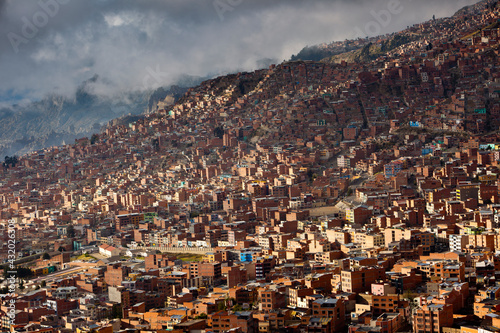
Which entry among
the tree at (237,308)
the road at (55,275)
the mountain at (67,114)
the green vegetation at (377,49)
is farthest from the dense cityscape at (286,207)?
the mountain at (67,114)

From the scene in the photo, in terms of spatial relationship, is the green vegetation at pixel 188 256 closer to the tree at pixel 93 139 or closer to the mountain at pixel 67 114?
the tree at pixel 93 139

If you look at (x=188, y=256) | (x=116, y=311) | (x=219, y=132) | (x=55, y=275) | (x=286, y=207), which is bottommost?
(x=116, y=311)

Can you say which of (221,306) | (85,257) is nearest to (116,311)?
(221,306)

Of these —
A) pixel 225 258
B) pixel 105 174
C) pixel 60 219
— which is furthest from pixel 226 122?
pixel 225 258

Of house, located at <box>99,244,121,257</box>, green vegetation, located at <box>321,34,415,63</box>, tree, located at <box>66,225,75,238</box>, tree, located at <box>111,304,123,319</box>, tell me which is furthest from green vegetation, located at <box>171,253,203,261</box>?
green vegetation, located at <box>321,34,415,63</box>

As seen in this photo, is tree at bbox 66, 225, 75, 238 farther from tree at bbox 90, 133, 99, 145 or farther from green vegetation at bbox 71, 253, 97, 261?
tree at bbox 90, 133, 99, 145

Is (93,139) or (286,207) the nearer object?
(286,207)

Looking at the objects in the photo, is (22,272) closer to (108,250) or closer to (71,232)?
(108,250)

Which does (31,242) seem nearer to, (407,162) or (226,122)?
(407,162)
